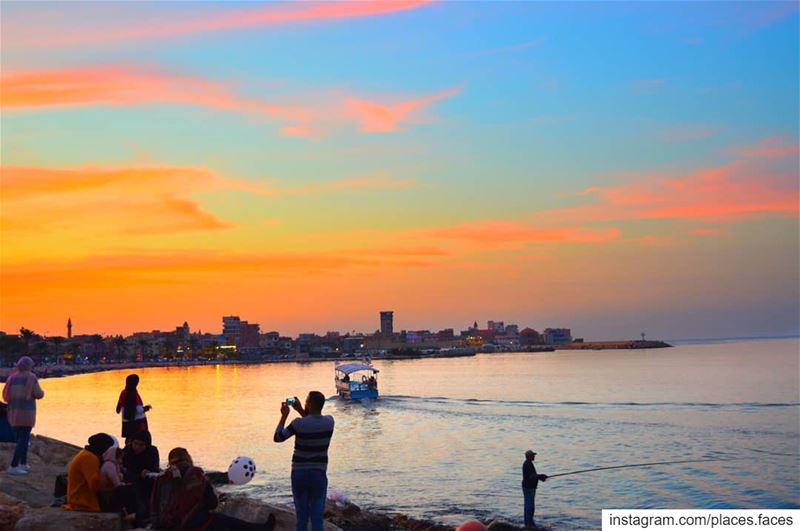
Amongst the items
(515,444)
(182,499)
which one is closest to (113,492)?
(182,499)

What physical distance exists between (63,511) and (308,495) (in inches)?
140

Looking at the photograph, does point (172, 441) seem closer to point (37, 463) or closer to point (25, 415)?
point (37, 463)

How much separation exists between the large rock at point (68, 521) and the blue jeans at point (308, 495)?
8.72 ft

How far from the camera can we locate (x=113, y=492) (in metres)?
10.8

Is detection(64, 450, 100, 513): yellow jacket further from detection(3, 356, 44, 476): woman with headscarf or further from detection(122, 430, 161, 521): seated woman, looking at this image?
detection(3, 356, 44, 476): woman with headscarf

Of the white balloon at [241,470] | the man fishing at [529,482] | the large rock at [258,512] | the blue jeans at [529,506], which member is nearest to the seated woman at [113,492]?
the white balloon at [241,470]

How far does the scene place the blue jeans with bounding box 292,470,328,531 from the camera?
32.3ft

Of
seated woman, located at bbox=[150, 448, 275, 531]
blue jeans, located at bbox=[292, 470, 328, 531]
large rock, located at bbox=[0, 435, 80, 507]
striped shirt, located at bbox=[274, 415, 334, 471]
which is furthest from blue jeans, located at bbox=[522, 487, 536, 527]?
seated woman, located at bbox=[150, 448, 275, 531]

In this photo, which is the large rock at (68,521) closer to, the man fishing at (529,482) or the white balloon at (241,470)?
the white balloon at (241,470)

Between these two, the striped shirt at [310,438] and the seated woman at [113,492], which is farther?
the seated woman at [113,492]

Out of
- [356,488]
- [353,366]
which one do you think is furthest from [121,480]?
[353,366]

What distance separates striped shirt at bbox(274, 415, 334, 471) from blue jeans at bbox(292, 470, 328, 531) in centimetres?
11

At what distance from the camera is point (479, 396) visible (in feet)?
288

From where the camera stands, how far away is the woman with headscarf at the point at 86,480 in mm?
10664
